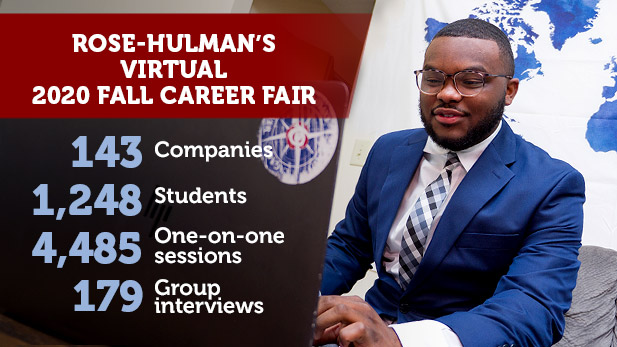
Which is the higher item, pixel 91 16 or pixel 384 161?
pixel 91 16

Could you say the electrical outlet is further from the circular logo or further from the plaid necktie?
the circular logo

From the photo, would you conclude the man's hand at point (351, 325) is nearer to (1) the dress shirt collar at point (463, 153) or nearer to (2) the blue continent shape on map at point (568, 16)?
(1) the dress shirt collar at point (463, 153)

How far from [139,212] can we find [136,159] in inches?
1.8

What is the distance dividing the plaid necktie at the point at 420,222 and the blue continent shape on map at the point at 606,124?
953mm

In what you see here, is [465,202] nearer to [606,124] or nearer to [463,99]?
[463,99]

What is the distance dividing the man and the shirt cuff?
10 centimetres

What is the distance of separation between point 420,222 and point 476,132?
8.5 inches

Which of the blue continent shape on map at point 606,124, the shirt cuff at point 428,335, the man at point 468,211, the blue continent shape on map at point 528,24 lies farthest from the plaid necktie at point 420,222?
the blue continent shape on map at point 528,24

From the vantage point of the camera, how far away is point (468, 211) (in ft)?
3.13

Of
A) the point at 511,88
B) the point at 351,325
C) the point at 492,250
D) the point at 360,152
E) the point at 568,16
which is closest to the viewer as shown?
the point at 351,325

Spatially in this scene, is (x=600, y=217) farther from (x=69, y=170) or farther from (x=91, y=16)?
(x=91, y=16)

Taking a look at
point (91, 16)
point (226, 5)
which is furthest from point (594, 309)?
point (91, 16)

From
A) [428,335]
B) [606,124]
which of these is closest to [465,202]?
[428,335]

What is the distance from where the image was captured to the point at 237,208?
0.40 m
